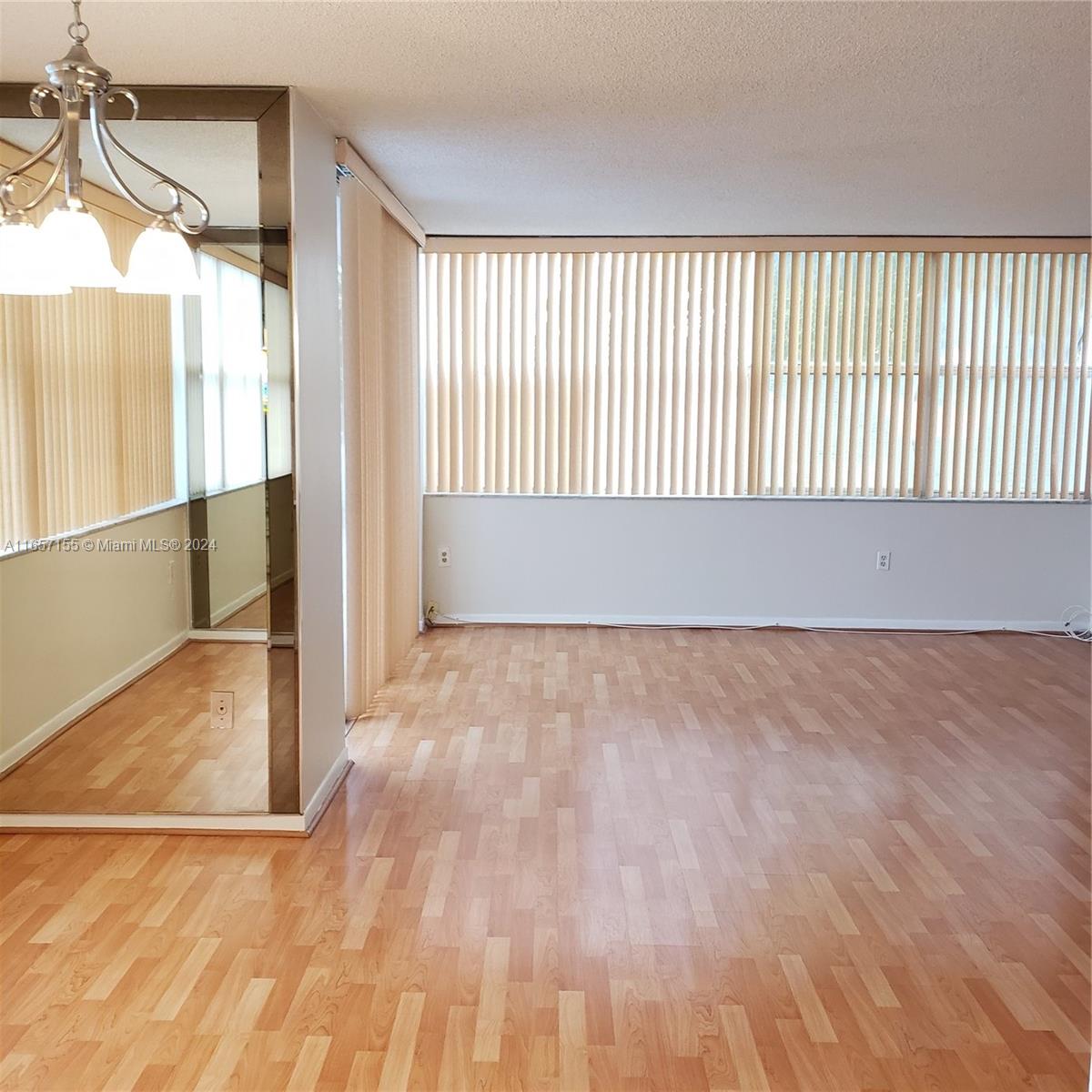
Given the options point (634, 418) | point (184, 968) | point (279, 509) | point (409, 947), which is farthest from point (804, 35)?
point (634, 418)

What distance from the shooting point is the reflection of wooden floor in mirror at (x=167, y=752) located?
3.57 meters

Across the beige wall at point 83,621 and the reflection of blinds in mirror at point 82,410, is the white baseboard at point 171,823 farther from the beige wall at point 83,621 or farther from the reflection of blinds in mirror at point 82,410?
the reflection of blinds in mirror at point 82,410

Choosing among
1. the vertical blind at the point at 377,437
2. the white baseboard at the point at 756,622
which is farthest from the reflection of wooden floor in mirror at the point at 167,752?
the white baseboard at the point at 756,622

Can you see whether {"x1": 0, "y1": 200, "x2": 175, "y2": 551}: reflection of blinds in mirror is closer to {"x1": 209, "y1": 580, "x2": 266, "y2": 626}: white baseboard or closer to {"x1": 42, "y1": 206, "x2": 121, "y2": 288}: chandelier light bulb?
{"x1": 209, "y1": 580, "x2": 266, "y2": 626}: white baseboard

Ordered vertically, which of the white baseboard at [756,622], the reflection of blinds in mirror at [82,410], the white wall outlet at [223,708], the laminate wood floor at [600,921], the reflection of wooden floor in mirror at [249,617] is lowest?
the laminate wood floor at [600,921]

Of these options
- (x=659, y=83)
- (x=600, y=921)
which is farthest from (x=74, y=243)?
(x=600, y=921)

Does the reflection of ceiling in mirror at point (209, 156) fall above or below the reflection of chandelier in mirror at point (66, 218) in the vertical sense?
above

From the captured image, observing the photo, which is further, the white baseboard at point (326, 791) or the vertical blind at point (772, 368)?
the vertical blind at point (772, 368)

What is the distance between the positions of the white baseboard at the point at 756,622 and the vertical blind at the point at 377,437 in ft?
2.43

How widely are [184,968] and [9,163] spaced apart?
2350 millimetres

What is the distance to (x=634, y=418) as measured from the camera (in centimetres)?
695

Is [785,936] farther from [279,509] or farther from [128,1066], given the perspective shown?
[279,509]

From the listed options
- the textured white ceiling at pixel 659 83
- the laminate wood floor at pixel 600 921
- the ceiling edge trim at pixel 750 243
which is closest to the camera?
the laminate wood floor at pixel 600 921

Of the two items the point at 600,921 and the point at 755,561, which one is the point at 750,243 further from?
the point at 600,921
